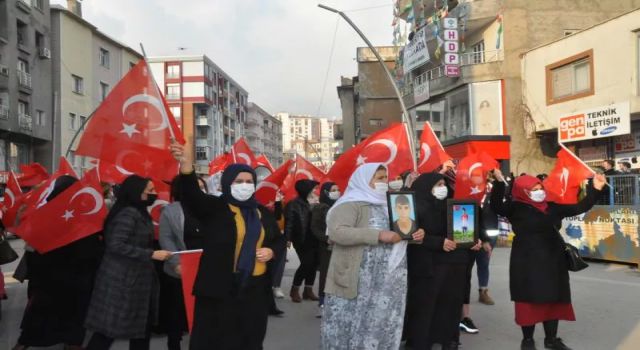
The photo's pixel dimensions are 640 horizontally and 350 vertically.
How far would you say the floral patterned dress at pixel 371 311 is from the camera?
4457 millimetres

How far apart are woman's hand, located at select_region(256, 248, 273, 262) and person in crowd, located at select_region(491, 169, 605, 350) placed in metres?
2.95

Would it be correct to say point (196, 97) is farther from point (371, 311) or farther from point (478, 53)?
point (371, 311)

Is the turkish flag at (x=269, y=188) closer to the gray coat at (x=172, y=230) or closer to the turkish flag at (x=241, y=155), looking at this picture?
the turkish flag at (x=241, y=155)

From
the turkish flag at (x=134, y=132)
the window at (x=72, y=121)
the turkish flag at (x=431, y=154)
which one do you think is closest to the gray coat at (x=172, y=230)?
the turkish flag at (x=134, y=132)

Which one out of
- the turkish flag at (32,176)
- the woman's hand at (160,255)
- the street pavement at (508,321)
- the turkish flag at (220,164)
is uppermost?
the turkish flag at (220,164)

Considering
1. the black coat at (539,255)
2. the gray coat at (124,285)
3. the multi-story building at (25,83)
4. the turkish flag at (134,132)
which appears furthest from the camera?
the multi-story building at (25,83)

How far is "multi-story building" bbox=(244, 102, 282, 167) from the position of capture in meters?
117

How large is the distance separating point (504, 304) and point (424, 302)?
3381 millimetres

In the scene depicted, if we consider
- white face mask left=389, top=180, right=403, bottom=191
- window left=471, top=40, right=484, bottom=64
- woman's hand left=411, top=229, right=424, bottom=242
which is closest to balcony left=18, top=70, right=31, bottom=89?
window left=471, top=40, right=484, bottom=64

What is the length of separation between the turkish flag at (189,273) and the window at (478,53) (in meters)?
22.3

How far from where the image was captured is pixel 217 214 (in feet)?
13.5

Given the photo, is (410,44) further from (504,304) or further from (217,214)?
(217,214)

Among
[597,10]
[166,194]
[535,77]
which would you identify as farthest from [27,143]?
[166,194]

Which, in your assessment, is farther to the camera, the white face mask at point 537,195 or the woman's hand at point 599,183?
the woman's hand at point 599,183
